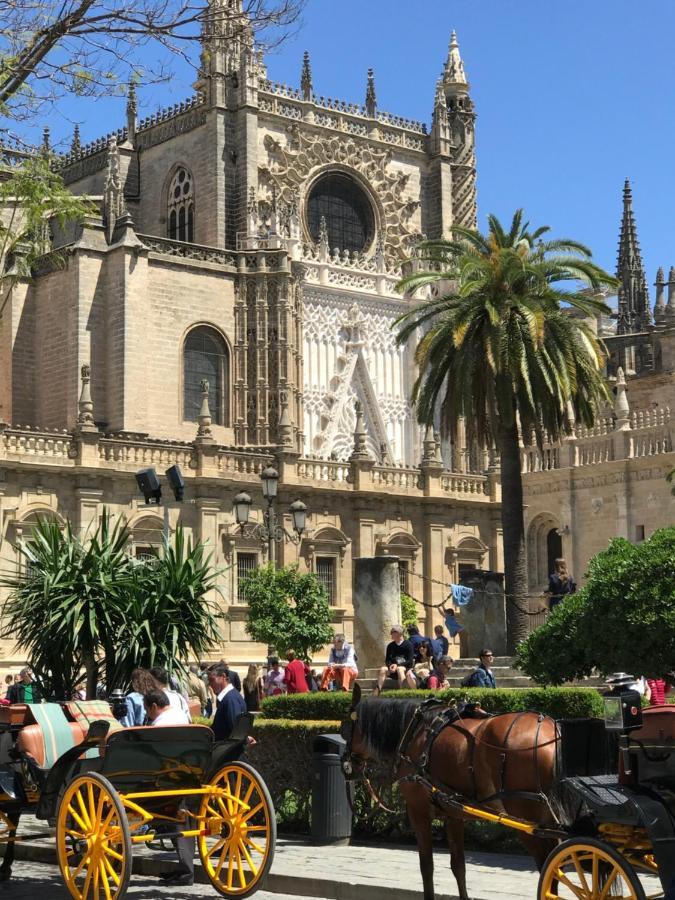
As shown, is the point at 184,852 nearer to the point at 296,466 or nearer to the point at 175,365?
the point at 296,466

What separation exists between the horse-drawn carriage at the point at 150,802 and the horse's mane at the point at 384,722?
2.86 feet

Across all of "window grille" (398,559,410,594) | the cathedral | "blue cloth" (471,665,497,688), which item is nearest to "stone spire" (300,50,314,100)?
the cathedral

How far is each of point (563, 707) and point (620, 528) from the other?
28850 mm

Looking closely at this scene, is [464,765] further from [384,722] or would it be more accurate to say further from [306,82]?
[306,82]

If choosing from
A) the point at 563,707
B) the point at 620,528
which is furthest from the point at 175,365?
the point at 563,707

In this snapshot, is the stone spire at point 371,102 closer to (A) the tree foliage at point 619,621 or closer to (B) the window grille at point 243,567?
(B) the window grille at point 243,567

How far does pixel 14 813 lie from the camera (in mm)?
11500

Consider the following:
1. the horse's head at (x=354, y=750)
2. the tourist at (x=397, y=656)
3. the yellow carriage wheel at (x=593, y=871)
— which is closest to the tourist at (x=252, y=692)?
the tourist at (x=397, y=656)

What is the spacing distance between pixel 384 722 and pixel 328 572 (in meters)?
25.3

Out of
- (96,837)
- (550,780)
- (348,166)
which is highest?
(348,166)

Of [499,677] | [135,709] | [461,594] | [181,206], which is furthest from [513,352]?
[181,206]

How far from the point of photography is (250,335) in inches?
1812

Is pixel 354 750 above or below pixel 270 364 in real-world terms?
below

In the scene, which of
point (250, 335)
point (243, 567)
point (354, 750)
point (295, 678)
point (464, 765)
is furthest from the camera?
point (250, 335)
